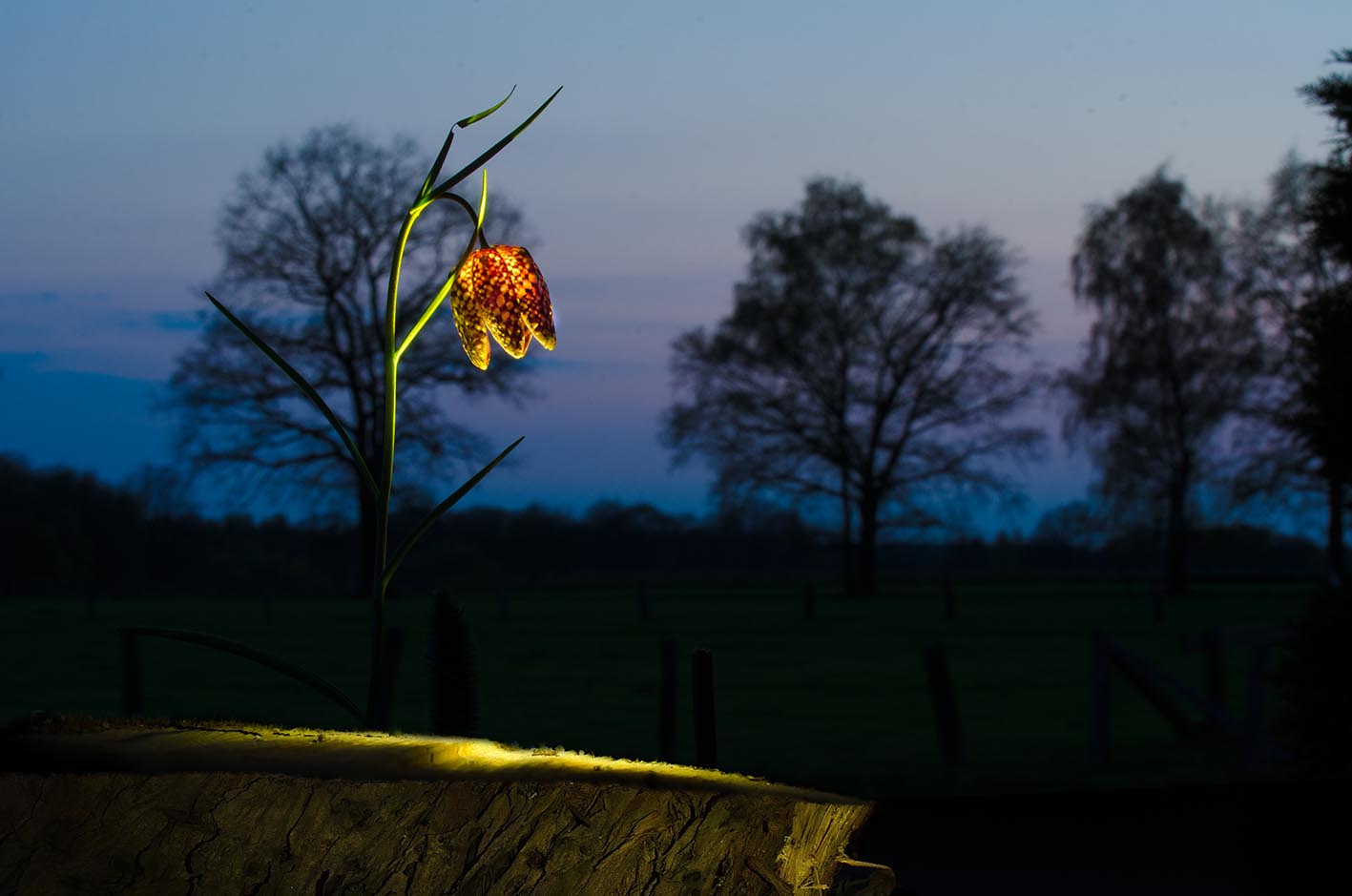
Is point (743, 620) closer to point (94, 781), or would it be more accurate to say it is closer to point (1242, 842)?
point (1242, 842)

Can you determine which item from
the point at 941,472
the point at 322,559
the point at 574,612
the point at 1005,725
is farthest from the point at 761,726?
the point at 322,559

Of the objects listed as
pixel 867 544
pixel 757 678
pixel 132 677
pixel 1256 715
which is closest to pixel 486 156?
pixel 1256 715

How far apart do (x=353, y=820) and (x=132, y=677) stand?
10.4 m

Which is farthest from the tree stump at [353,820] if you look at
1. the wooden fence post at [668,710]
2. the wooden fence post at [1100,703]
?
the wooden fence post at [1100,703]

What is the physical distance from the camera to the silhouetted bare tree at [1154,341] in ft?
117

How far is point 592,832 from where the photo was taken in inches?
96.8

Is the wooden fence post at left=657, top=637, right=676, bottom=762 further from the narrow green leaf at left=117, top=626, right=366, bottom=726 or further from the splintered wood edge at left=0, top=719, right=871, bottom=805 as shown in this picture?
the splintered wood edge at left=0, top=719, right=871, bottom=805

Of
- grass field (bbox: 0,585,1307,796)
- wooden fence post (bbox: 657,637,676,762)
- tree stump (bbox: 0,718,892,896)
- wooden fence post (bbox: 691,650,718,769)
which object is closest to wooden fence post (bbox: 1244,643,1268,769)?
grass field (bbox: 0,585,1307,796)

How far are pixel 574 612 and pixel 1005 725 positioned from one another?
20.4 m

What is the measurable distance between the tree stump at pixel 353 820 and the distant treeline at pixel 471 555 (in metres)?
26.5

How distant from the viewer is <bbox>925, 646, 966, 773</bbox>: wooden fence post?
9.51m

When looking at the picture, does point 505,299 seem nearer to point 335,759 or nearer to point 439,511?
point 439,511

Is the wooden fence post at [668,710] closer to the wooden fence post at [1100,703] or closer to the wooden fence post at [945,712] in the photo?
the wooden fence post at [945,712]

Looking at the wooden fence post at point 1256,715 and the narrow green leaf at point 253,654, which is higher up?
the narrow green leaf at point 253,654
